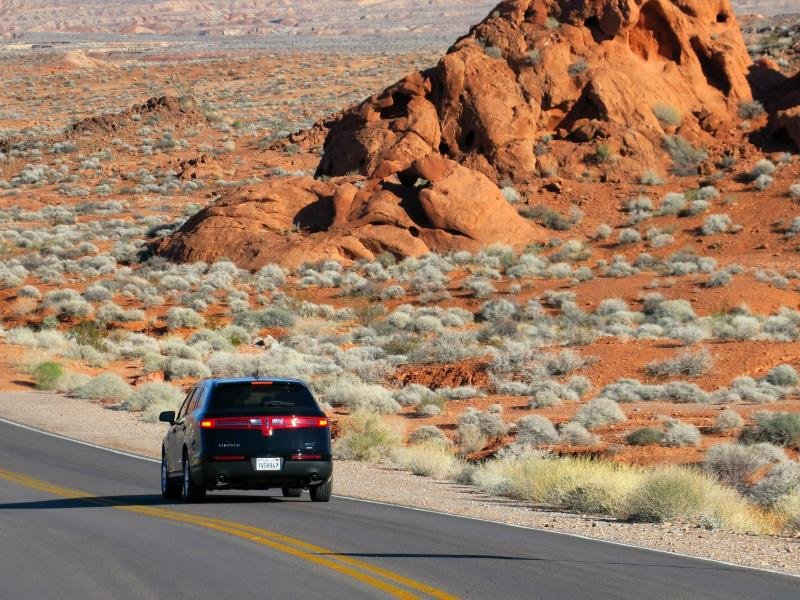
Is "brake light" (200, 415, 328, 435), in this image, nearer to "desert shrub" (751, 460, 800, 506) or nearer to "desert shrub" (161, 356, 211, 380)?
"desert shrub" (751, 460, 800, 506)

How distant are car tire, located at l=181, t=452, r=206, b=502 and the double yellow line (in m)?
0.50

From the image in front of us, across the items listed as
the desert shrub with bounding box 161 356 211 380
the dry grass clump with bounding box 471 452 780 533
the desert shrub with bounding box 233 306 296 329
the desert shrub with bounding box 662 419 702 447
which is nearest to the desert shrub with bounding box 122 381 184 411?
the desert shrub with bounding box 161 356 211 380

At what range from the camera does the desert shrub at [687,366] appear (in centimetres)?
2877

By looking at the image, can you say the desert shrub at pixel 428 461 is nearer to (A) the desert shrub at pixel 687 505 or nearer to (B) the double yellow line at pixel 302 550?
(A) the desert shrub at pixel 687 505

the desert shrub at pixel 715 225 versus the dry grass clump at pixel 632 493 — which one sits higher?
the desert shrub at pixel 715 225

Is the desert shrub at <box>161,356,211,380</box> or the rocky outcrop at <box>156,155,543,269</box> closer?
the desert shrub at <box>161,356,211,380</box>

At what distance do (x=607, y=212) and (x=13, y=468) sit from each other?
3146cm

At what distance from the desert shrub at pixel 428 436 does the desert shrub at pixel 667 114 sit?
28.1 meters

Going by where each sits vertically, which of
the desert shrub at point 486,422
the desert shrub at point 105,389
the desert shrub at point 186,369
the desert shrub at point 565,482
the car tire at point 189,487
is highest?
the car tire at point 189,487

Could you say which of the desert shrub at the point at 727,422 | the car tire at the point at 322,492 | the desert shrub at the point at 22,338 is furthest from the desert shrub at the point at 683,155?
the car tire at the point at 322,492

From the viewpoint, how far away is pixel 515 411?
26844mm

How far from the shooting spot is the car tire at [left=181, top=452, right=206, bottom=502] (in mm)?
14812

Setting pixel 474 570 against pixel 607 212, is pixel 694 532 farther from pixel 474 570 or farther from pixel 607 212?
pixel 607 212

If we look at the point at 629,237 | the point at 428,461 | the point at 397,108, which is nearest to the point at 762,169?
the point at 629,237
